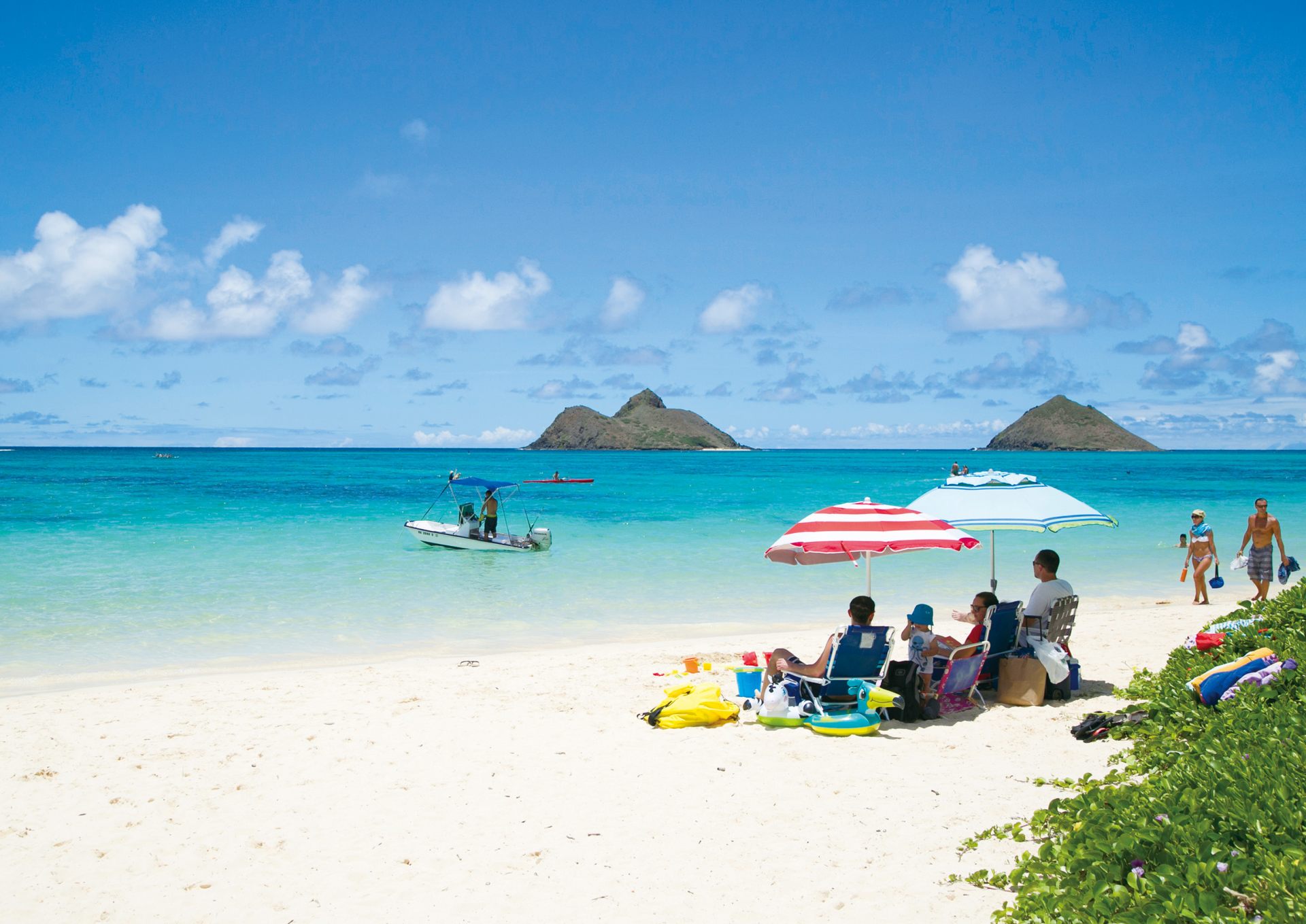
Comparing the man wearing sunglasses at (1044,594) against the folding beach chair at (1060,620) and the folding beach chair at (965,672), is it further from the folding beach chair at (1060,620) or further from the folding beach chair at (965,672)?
the folding beach chair at (965,672)

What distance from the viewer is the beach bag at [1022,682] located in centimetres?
821

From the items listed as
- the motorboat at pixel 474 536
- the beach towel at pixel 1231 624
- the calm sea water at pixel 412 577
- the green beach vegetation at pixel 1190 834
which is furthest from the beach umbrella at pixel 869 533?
the motorboat at pixel 474 536

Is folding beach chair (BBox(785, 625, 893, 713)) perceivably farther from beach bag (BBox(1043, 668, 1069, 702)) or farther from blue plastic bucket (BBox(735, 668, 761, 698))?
beach bag (BBox(1043, 668, 1069, 702))

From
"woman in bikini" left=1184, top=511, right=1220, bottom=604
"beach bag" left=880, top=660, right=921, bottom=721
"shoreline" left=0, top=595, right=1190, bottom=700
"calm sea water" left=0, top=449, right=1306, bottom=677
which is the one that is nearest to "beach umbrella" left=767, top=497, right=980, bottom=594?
"beach bag" left=880, top=660, right=921, bottom=721

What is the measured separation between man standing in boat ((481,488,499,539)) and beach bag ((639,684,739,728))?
16.0 m

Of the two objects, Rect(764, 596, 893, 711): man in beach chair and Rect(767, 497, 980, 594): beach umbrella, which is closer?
Rect(764, 596, 893, 711): man in beach chair

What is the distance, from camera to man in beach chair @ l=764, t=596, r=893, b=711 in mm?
7621

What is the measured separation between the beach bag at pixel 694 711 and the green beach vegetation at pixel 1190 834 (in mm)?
2817

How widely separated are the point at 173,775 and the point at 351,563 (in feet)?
47.6

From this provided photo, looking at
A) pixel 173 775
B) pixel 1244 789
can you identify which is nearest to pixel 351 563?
pixel 173 775

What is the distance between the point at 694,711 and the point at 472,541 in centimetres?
1648

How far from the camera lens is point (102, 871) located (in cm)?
509

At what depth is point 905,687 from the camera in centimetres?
773

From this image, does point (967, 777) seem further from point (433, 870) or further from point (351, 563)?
point (351, 563)
